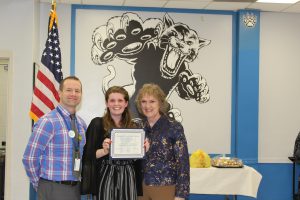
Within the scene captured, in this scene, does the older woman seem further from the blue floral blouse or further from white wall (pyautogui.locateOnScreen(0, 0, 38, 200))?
white wall (pyautogui.locateOnScreen(0, 0, 38, 200))

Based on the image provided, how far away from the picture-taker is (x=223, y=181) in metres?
4.81

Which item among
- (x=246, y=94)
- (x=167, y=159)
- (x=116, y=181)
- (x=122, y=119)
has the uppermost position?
(x=246, y=94)

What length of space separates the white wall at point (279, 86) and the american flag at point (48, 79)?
2960 mm

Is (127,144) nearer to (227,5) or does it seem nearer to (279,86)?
(227,5)

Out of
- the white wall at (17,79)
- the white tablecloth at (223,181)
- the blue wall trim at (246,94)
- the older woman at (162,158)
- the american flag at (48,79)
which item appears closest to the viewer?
the older woman at (162,158)

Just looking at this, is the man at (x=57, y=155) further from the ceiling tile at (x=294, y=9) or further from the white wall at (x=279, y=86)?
the ceiling tile at (x=294, y=9)

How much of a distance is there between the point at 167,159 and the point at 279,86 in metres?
3.60

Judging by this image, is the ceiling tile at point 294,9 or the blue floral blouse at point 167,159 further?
the ceiling tile at point 294,9

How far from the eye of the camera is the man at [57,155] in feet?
9.00

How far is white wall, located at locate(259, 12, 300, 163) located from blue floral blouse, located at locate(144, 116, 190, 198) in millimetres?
3314

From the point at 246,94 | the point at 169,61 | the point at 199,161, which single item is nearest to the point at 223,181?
the point at 199,161

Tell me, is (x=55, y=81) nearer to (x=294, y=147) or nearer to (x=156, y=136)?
(x=156, y=136)

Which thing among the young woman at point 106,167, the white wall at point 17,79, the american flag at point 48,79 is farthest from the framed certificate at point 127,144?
the white wall at point 17,79

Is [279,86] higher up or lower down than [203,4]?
lower down
